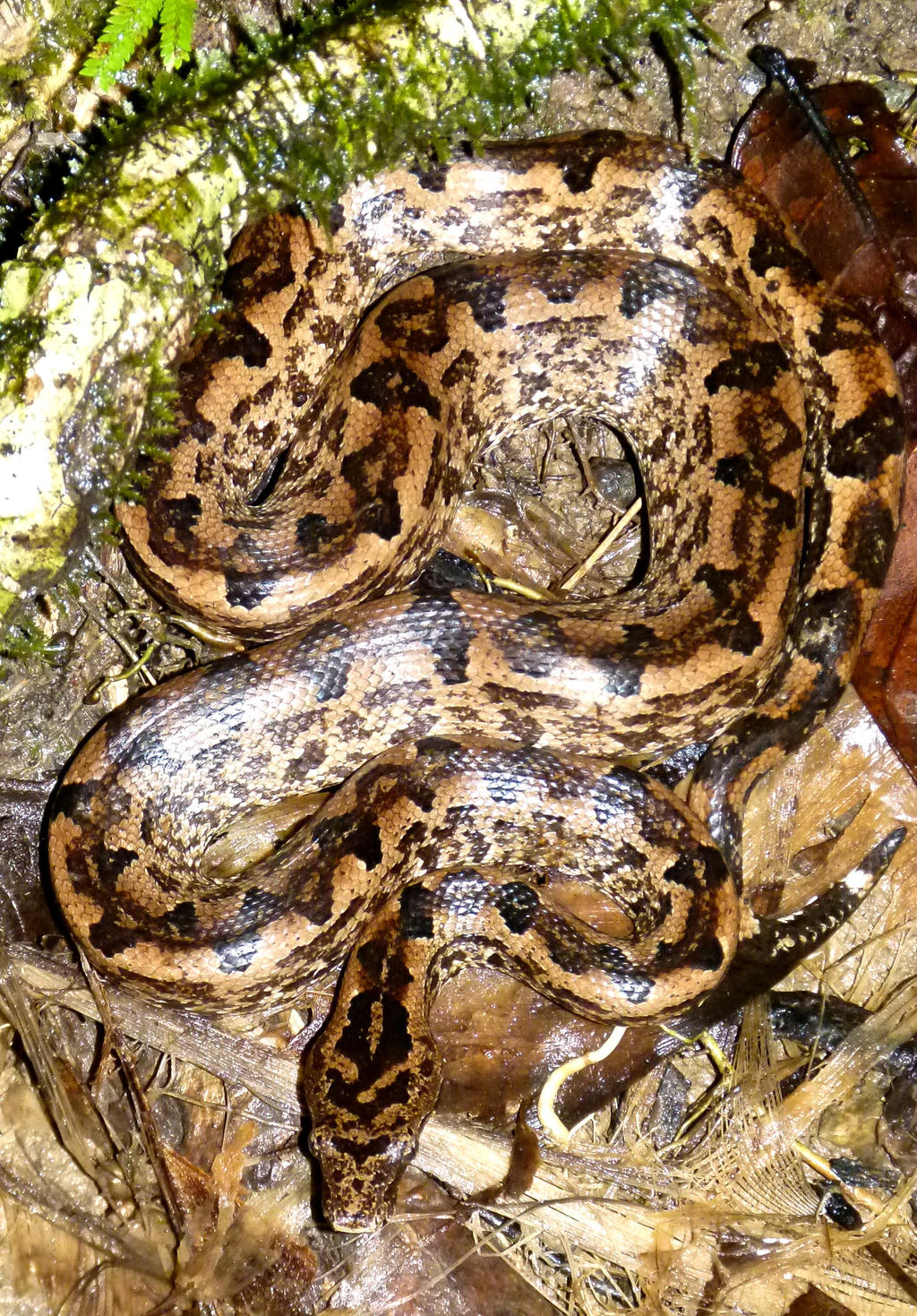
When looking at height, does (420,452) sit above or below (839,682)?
above

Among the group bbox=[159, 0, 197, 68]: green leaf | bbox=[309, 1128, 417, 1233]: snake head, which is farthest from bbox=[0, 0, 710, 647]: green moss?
bbox=[309, 1128, 417, 1233]: snake head

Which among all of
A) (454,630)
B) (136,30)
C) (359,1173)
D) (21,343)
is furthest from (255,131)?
(359,1173)

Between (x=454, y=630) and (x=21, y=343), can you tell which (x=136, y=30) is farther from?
(x=454, y=630)

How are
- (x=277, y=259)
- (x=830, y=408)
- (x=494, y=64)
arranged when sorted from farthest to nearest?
1. (x=830, y=408)
2. (x=277, y=259)
3. (x=494, y=64)

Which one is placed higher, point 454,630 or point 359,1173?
point 454,630

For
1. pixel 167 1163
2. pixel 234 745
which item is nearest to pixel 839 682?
pixel 234 745

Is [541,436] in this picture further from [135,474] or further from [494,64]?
[135,474]
